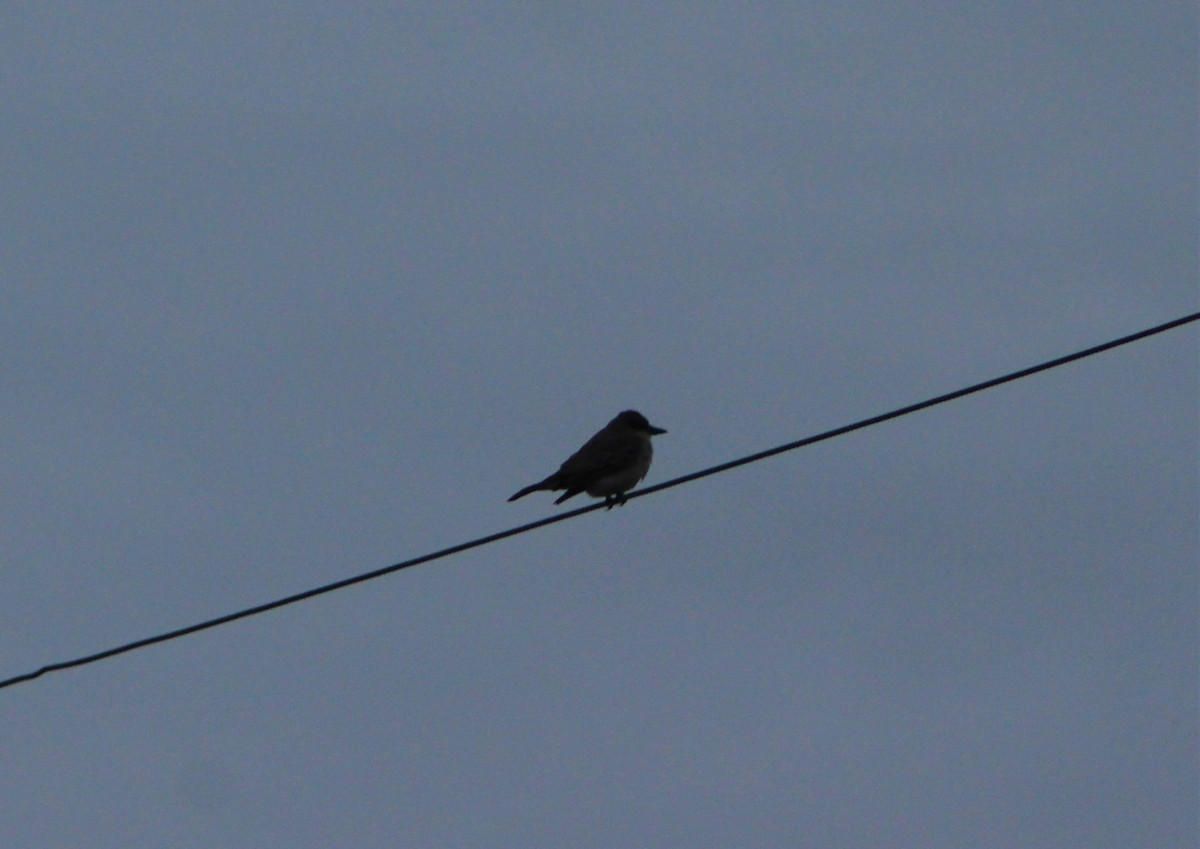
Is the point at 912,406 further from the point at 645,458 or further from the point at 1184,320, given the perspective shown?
the point at 645,458

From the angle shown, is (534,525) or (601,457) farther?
(601,457)

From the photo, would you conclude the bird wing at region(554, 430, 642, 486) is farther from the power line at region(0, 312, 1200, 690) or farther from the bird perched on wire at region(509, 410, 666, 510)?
the power line at region(0, 312, 1200, 690)

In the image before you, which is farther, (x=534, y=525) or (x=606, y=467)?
(x=606, y=467)

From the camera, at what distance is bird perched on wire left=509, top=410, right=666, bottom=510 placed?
616 inches

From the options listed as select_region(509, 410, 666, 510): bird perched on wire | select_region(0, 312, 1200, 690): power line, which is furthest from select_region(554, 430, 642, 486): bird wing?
select_region(0, 312, 1200, 690): power line

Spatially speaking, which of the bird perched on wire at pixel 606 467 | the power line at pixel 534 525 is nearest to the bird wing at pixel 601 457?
the bird perched on wire at pixel 606 467

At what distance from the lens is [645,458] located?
16.5 m

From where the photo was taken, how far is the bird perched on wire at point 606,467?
15.6m

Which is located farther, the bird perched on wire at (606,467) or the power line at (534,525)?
the bird perched on wire at (606,467)

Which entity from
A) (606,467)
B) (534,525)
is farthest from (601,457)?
(534,525)

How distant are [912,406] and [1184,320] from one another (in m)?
1.31

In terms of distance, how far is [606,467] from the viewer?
16.0 m

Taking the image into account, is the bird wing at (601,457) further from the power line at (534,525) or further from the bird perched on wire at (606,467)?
the power line at (534,525)

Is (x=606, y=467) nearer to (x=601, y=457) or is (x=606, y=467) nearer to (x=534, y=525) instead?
(x=601, y=457)
